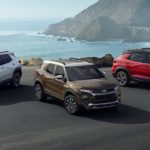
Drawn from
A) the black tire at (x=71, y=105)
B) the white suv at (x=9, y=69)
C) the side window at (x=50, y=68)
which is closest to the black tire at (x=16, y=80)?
the white suv at (x=9, y=69)

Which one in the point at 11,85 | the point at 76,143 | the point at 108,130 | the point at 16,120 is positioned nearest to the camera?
the point at 76,143

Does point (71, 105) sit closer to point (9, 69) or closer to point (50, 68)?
point (50, 68)

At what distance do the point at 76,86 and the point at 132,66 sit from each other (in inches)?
235

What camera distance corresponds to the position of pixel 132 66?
18781 mm

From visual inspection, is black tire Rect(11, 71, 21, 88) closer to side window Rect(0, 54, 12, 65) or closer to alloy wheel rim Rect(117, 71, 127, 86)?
side window Rect(0, 54, 12, 65)

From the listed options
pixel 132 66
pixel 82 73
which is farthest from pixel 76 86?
pixel 132 66

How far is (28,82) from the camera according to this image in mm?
20859

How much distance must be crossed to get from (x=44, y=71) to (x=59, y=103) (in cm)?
130

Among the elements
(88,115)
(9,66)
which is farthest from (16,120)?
(9,66)

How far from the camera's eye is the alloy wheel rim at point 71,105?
1343 centimetres

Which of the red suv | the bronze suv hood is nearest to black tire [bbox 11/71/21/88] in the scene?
the red suv

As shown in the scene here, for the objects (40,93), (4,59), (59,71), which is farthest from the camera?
(4,59)

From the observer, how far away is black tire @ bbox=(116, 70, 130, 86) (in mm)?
19000

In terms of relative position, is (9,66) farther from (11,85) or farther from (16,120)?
(16,120)
